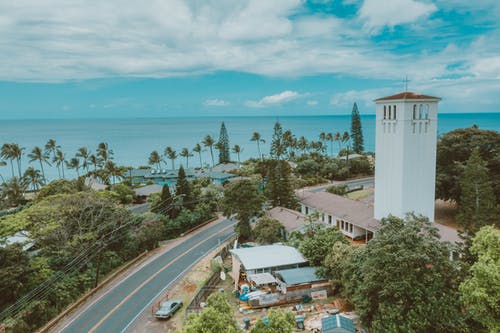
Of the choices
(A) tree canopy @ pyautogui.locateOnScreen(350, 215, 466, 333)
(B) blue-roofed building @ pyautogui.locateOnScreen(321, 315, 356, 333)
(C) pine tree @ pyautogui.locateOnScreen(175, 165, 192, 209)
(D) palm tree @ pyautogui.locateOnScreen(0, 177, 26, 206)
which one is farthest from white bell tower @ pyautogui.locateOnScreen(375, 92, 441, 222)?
(D) palm tree @ pyautogui.locateOnScreen(0, 177, 26, 206)

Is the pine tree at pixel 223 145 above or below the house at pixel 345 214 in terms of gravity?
above

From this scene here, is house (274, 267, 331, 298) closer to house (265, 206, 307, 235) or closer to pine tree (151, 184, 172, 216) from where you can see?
house (265, 206, 307, 235)

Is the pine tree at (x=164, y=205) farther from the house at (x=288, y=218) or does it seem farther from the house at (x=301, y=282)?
the house at (x=301, y=282)

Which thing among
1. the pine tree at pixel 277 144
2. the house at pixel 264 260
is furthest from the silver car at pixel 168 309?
the pine tree at pixel 277 144

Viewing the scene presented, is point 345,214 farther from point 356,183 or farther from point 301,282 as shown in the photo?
point 356,183

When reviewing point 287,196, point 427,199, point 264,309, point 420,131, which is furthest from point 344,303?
point 287,196

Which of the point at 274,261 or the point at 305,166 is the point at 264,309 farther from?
the point at 305,166
